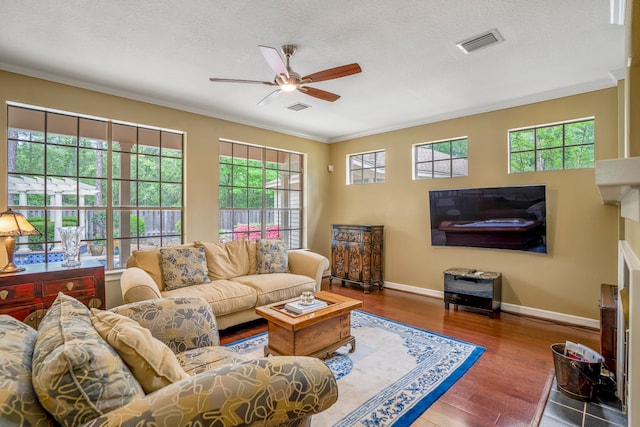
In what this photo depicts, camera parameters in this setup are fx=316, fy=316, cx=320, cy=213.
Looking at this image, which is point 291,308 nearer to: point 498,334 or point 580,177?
point 498,334

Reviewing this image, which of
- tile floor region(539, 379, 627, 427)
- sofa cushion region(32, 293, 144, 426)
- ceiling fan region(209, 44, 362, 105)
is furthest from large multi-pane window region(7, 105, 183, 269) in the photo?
tile floor region(539, 379, 627, 427)

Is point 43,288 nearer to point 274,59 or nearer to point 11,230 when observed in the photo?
point 11,230

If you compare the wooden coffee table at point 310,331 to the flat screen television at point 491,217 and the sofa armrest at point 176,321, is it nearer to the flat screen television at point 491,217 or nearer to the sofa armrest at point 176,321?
the sofa armrest at point 176,321

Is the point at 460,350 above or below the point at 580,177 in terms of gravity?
below

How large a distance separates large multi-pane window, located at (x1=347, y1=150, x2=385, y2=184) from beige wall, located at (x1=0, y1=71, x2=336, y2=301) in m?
0.55

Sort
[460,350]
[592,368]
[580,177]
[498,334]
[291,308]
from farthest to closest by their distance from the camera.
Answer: [580,177] < [498,334] < [460,350] < [291,308] < [592,368]

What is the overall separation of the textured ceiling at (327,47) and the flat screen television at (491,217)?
1.21 metres

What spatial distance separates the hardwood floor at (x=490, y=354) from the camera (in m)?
2.11

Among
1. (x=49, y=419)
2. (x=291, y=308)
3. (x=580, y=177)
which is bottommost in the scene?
(x=291, y=308)

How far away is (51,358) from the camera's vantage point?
3.15ft

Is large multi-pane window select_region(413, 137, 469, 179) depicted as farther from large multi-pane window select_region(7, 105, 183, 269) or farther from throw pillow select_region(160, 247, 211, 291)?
large multi-pane window select_region(7, 105, 183, 269)

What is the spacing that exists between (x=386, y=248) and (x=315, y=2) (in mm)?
4074

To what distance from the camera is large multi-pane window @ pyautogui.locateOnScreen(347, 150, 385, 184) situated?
18.6ft

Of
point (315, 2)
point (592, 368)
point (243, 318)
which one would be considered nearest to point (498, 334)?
point (592, 368)
